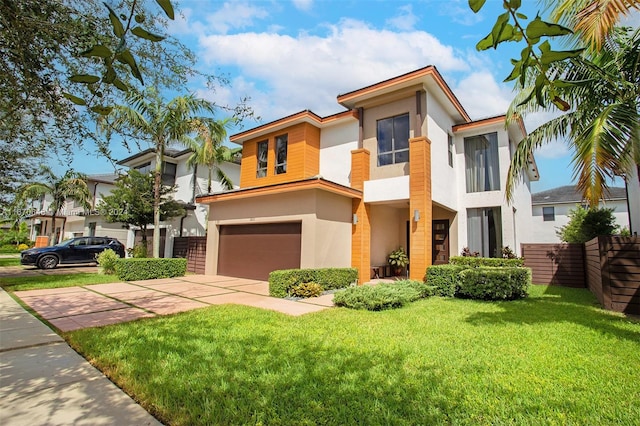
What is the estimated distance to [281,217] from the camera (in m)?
12.2

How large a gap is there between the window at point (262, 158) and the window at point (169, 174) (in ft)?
29.7

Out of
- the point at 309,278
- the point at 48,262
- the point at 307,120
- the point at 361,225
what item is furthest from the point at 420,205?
the point at 48,262

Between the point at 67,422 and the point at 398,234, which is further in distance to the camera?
the point at 398,234

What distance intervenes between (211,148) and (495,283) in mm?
12756

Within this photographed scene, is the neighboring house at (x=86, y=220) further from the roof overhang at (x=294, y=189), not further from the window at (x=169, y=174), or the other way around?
the roof overhang at (x=294, y=189)

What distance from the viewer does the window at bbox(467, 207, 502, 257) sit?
12.8 meters

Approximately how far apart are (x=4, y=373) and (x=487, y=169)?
14803 millimetres

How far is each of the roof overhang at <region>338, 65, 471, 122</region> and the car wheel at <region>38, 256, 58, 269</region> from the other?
653 inches

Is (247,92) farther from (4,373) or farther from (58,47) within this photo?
(4,373)

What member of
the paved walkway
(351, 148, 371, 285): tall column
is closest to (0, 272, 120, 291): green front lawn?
the paved walkway

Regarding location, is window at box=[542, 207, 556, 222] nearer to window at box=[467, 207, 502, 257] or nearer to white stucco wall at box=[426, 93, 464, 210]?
window at box=[467, 207, 502, 257]

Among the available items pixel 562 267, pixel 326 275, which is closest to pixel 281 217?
pixel 326 275

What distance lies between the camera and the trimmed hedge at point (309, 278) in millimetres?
9195

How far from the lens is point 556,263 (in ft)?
38.2
